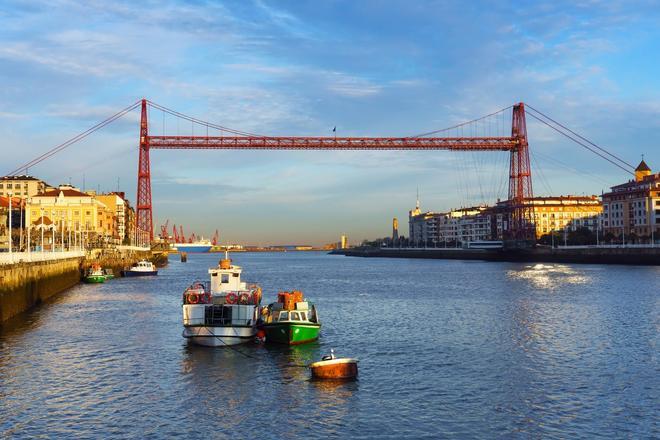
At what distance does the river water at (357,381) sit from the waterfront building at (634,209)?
117 meters

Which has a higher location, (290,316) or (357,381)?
(290,316)

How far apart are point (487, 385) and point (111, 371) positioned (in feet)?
48.4

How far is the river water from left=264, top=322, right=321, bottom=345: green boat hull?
0.75 meters

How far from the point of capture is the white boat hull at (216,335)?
3225 cm

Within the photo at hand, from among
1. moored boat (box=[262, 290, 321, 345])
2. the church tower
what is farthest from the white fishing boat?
the church tower

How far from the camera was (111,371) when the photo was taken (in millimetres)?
27250

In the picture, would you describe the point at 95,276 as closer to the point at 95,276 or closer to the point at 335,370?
the point at 95,276

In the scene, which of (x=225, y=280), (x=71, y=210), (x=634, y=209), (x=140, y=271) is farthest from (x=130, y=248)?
(x=634, y=209)

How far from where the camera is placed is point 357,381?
82.0ft

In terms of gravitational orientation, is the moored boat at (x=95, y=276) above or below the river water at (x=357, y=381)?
above

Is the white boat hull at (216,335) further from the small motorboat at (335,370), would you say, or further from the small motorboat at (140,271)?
the small motorboat at (140,271)

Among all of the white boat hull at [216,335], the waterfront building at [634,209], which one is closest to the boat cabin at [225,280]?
the white boat hull at [216,335]

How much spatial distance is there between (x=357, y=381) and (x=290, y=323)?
792cm

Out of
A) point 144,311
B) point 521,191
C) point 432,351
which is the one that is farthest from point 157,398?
point 521,191
